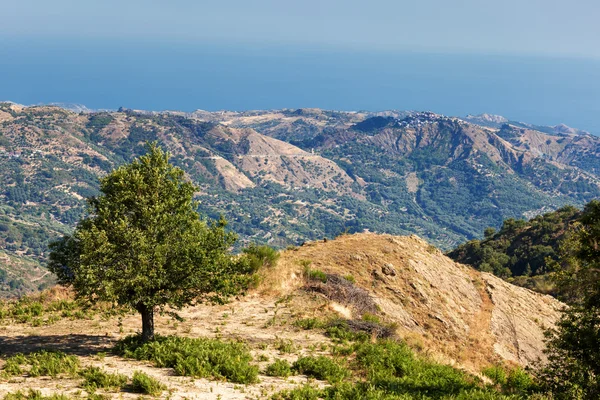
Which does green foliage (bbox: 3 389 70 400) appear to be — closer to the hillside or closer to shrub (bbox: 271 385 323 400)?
the hillside

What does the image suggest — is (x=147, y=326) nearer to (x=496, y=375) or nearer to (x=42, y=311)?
(x=42, y=311)

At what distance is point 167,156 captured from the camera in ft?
63.2

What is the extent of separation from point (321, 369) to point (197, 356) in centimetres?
487

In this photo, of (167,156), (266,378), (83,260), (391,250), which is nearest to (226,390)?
(266,378)

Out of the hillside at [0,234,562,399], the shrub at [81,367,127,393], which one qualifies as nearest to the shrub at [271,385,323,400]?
the hillside at [0,234,562,399]

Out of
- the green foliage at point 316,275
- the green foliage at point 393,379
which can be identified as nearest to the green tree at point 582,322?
the green foliage at point 393,379

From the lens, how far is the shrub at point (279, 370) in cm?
1648

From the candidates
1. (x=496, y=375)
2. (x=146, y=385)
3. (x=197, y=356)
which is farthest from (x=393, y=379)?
(x=146, y=385)

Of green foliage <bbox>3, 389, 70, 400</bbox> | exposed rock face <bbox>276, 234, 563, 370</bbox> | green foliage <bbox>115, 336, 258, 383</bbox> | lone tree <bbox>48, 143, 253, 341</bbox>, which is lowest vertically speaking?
exposed rock face <bbox>276, 234, 563, 370</bbox>

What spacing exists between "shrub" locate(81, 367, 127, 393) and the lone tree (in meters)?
2.65

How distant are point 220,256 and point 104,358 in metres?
6.02

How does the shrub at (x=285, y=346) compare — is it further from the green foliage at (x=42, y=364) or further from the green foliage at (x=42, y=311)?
the green foliage at (x=42, y=311)

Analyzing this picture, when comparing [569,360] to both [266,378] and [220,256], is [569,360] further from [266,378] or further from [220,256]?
[220,256]

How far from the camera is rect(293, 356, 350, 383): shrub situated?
1656 cm
